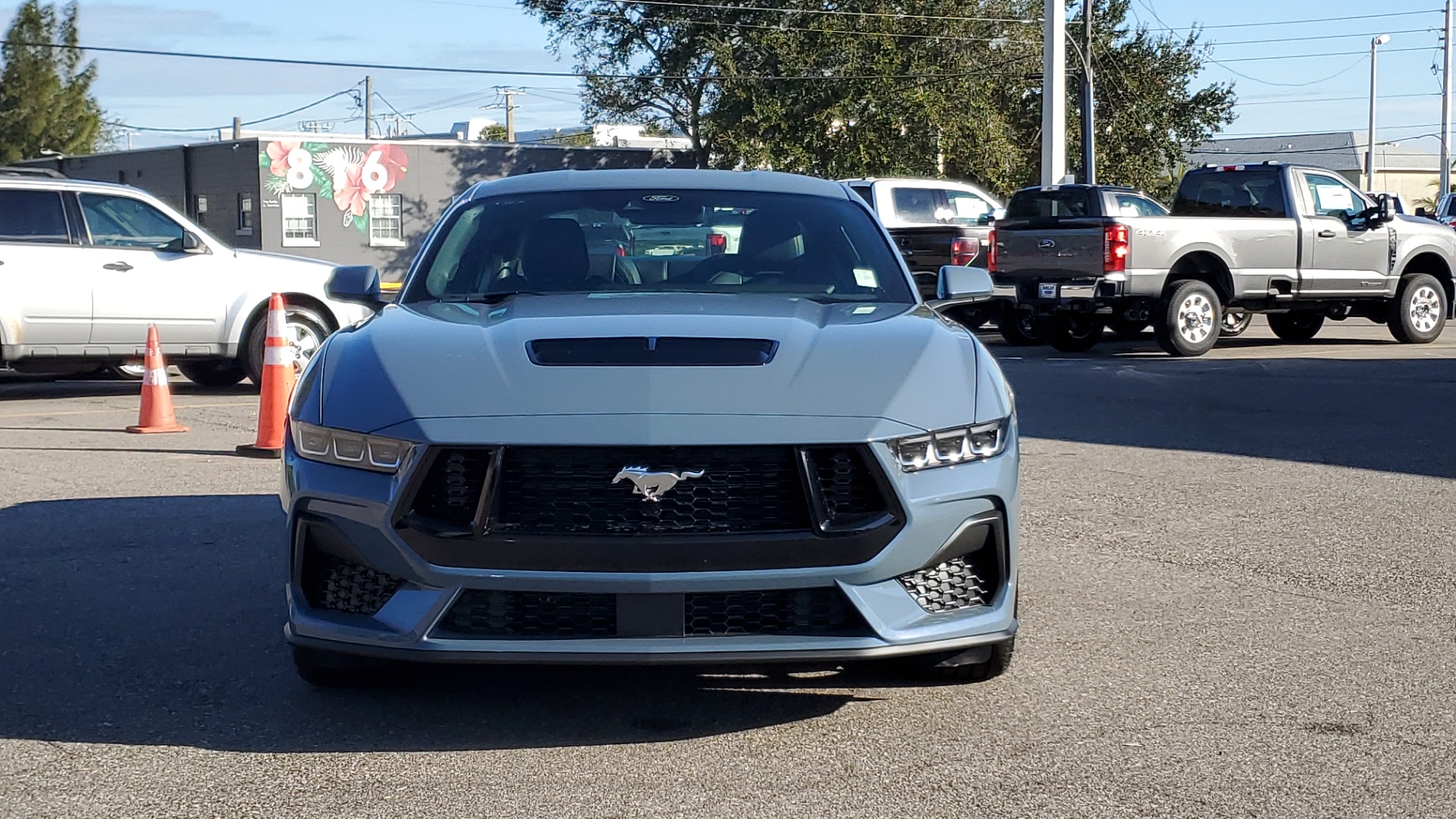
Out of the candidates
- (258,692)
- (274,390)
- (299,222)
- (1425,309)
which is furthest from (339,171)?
(258,692)

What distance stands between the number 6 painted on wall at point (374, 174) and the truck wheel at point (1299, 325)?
29600 mm

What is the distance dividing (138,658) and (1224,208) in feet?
51.7

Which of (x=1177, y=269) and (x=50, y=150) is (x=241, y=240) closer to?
(x=50, y=150)

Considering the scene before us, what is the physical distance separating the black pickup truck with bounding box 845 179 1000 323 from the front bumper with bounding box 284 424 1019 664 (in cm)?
1396

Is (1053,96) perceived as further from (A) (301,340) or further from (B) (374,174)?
(B) (374,174)

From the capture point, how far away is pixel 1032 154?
159ft

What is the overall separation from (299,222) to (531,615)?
1638 inches

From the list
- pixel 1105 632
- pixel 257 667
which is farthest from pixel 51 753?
pixel 1105 632

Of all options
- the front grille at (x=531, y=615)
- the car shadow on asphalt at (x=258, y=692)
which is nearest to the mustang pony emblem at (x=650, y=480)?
the front grille at (x=531, y=615)

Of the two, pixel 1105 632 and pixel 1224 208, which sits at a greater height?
pixel 1224 208

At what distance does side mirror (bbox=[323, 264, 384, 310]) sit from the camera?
6004 millimetres

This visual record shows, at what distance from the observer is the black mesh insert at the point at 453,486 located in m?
4.09

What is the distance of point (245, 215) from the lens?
44.2 metres

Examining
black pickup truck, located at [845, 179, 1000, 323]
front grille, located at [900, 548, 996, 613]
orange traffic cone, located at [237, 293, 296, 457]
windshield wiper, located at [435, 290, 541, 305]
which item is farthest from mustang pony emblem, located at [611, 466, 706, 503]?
black pickup truck, located at [845, 179, 1000, 323]
